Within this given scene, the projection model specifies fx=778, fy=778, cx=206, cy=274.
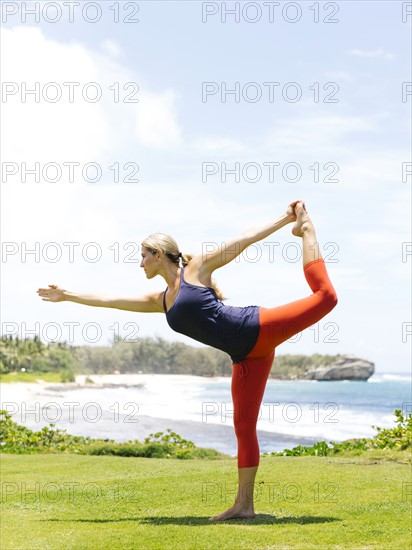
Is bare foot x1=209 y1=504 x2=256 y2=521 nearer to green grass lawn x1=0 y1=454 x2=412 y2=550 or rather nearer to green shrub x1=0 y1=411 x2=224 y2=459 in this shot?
green grass lawn x1=0 y1=454 x2=412 y2=550

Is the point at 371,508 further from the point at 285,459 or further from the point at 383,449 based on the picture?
the point at 383,449

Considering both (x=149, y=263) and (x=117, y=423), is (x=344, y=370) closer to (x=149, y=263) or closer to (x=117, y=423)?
(x=117, y=423)

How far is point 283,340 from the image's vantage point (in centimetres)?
598

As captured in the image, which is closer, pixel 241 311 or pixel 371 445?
pixel 241 311

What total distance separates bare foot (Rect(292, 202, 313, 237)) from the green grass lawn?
232cm

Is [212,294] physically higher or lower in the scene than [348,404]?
higher

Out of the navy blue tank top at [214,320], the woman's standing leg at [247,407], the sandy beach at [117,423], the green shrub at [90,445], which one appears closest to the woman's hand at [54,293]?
the navy blue tank top at [214,320]

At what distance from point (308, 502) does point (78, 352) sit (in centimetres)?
9011

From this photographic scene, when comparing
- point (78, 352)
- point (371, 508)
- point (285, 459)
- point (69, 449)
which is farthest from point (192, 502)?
point (78, 352)

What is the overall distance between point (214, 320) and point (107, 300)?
1.16 m

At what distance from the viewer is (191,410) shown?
46.4 metres

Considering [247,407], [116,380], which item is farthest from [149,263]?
[116,380]

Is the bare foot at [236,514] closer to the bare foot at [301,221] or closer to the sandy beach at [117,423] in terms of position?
the bare foot at [301,221]

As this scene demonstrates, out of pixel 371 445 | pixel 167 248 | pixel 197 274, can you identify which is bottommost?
pixel 371 445
